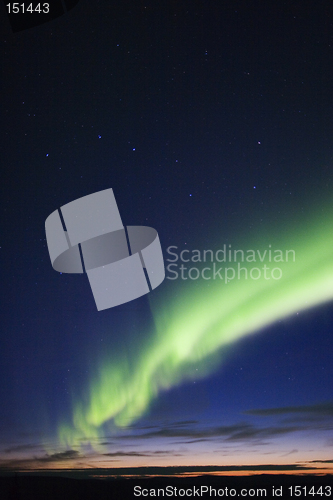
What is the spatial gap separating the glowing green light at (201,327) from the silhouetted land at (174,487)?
0.88ft

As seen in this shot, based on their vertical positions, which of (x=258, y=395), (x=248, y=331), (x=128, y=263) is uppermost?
(x=128, y=263)

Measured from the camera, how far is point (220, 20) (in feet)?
9.36

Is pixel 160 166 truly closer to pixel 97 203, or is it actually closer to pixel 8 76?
pixel 97 203

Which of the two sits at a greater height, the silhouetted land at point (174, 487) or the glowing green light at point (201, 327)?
the glowing green light at point (201, 327)

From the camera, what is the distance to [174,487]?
278 centimetres

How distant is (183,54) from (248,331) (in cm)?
159

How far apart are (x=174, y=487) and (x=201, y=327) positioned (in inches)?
35.1

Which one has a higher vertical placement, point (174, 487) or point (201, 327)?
point (201, 327)

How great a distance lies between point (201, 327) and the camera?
278 centimetres

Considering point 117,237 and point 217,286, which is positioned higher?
point 117,237

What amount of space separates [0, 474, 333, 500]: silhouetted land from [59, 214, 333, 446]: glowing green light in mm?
269

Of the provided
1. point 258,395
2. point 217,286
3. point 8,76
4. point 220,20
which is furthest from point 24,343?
point 220,20

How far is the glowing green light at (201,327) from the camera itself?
276 cm

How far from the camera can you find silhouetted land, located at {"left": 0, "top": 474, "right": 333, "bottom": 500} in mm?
2758
